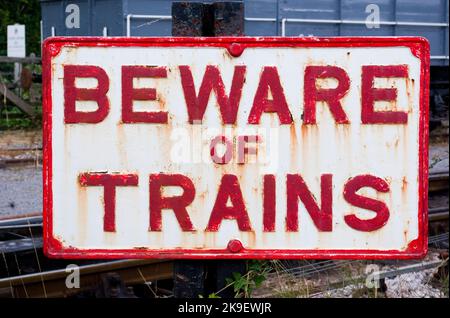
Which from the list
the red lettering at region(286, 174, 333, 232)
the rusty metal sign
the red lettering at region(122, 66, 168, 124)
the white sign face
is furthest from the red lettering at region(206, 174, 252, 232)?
the white sign face

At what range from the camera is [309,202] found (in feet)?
6.19

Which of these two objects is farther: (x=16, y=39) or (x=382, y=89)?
(x=16, y=39)

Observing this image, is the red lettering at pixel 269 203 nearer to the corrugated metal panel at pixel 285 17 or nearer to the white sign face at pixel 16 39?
the corrugated metal panel at pixel 285 17

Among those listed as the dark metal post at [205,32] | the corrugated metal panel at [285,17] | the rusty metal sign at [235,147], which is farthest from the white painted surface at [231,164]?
the corrugated metal panel at [285,17]

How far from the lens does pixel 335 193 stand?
6.16ft

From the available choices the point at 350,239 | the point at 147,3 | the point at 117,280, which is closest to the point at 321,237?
the point at 350,239

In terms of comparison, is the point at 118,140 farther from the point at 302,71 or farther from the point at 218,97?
the point at 302,71

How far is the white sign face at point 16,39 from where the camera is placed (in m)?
11.2

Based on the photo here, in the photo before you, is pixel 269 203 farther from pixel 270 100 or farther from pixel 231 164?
pixel 270 100

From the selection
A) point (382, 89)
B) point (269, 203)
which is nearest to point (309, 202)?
point (269, 203)

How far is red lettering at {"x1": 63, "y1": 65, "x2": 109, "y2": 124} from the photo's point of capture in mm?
1862

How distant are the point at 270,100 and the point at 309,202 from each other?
10.8 inches

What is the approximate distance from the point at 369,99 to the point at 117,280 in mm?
2277
